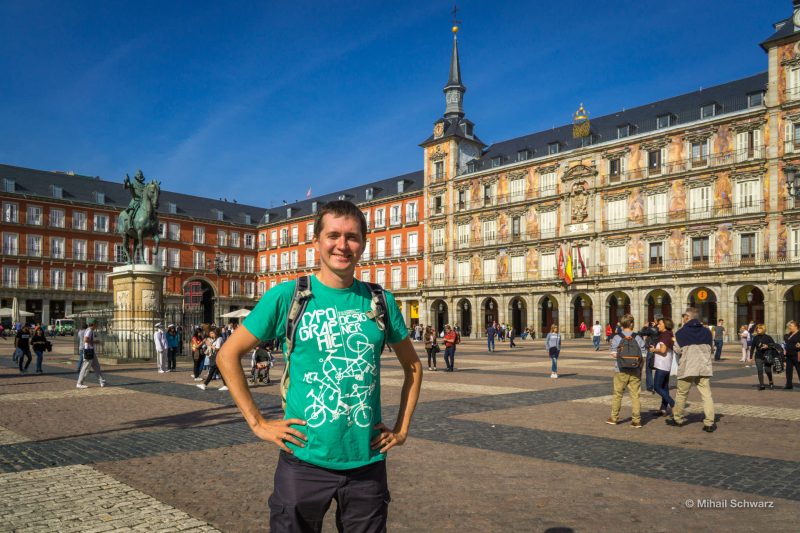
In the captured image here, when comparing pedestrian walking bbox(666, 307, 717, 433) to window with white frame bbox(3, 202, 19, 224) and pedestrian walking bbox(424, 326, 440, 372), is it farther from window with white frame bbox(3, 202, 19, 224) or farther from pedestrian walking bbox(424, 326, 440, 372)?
window with white frame bbox(3, 202, 19, 224)

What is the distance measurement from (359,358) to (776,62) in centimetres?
4462

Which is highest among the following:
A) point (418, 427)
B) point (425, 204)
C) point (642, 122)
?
point (642, 122)

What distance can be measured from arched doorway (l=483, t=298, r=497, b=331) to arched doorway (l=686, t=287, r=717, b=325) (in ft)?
53.8

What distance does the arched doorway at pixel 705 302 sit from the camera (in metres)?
40.9

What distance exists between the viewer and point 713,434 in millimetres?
8641

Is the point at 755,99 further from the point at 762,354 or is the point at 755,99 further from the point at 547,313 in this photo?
the point at 762,354

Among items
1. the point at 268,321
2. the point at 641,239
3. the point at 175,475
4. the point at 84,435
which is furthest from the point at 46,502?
the point at 641,239

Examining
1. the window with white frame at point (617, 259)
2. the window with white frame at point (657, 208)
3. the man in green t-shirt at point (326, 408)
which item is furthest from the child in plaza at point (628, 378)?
the window with white frame at point (617, 259)

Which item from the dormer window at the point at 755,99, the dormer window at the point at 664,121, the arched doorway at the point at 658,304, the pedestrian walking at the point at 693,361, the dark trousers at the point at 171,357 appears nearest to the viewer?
the pedestrian walking at the point at 693,361

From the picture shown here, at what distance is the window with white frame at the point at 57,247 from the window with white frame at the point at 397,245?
30.8 metres

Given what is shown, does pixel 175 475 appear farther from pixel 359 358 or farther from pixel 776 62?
pixel 776 62

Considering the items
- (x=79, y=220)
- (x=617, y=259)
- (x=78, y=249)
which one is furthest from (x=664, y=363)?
(x=79, y=220)

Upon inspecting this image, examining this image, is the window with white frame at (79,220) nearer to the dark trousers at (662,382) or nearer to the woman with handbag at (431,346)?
the woman with handbag at (431,346)

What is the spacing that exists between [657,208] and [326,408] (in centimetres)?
4514
